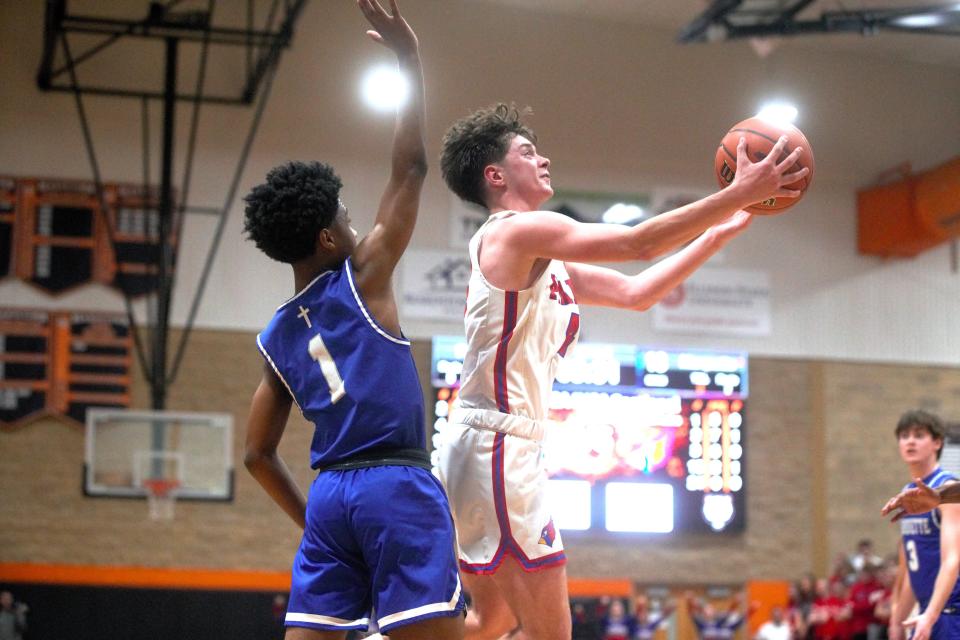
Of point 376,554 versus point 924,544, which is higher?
point 376,554

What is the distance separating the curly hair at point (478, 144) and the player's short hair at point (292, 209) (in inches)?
29.8

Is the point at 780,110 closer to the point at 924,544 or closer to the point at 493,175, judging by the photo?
the point at 924,544

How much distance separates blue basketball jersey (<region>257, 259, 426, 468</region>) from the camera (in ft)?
10.6

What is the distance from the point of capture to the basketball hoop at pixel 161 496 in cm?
1266

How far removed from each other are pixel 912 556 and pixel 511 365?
3476mm

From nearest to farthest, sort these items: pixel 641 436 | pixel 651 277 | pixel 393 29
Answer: pixel 393 29 → pixel 651 277 → pixel 641 436

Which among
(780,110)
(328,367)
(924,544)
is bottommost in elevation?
(924,544)

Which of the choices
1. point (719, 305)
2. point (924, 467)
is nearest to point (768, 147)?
point (924, 467)

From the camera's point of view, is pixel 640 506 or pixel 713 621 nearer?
pixel 713 621

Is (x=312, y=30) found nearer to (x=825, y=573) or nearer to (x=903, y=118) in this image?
(x=903, y=118)

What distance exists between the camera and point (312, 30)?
14.6 meters

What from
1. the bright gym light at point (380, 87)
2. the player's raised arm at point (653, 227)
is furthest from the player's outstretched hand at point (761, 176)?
the bright gym light at point (380, 87)

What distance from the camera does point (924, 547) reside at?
20.3 ft

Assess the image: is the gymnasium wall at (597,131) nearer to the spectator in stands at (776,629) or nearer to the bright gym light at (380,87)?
the bright gym light at (380,87)
